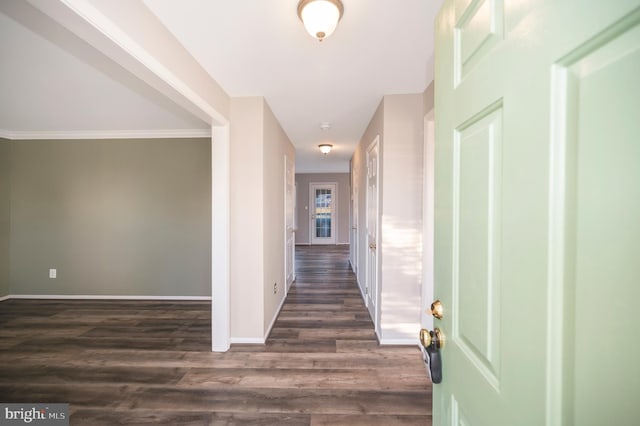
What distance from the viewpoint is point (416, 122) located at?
2.54 m

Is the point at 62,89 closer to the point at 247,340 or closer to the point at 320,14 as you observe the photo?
the point at 320,14

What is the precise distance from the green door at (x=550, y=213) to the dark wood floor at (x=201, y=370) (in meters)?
1.47

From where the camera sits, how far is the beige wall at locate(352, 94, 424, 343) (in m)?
2.54

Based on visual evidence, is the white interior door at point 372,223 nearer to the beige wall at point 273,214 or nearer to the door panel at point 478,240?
the beige wall at point 273,214

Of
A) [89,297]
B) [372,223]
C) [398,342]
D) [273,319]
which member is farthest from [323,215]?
[398,342]

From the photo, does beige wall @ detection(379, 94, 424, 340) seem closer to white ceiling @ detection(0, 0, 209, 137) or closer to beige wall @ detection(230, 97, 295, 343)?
beige wall @ detection(230, 97, 295, 343)

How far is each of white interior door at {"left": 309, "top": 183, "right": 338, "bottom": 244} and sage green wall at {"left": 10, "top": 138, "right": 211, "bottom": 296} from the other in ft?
17.9

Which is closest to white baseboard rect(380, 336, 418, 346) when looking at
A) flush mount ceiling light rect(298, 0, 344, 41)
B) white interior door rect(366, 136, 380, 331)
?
white interior door rect(366, 136, 380, 331)

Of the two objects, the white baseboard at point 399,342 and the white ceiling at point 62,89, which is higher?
the white ceiling at point 62,89

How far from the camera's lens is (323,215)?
9.16 meters

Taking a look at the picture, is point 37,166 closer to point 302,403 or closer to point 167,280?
point 167,280

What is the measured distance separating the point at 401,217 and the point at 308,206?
6675mm

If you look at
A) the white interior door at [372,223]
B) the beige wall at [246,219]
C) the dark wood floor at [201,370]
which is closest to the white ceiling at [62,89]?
the beige wall at [246,219]

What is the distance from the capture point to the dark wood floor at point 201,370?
177cm
